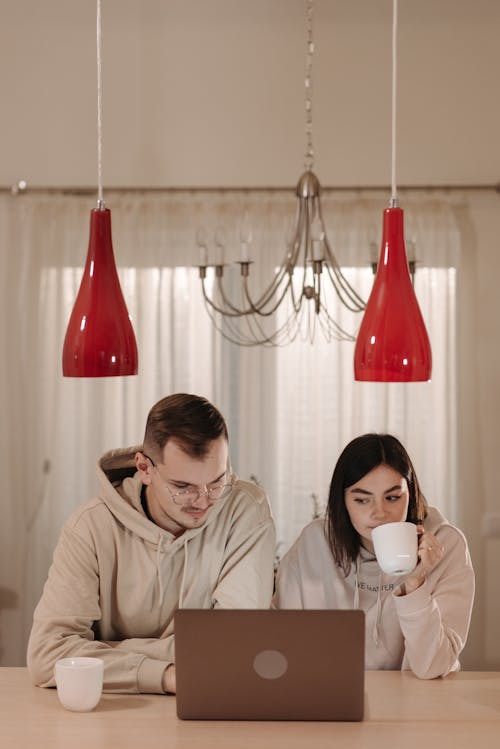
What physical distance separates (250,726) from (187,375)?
8.09 feet

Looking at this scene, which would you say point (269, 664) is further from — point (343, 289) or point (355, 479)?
point (343, 289)

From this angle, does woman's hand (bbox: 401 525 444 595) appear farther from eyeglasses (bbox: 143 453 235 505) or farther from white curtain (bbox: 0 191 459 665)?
A: white curtain (bbox: 0 191 459 665)

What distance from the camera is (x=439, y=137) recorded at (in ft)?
13.8

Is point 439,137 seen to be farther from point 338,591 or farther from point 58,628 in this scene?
point 58,628

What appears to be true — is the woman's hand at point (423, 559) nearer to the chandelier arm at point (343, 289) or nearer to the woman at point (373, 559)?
the woman at point (373, 559)

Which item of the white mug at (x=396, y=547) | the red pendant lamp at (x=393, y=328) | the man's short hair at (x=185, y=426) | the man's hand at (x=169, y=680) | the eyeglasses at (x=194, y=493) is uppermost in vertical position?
the red pendant lamp at (x=393, y=328)

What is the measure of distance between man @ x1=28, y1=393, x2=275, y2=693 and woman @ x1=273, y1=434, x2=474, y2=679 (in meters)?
0.29

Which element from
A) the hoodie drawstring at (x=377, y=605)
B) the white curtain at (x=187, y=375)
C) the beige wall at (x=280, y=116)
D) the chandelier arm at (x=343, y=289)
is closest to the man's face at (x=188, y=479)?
the hoodie drawstring at (x=377, y=605)

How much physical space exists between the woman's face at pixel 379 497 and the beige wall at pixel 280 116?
5.83ft

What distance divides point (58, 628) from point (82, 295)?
0.71 m

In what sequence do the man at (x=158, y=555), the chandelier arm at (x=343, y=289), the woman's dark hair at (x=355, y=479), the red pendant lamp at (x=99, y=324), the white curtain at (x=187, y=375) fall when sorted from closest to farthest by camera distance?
the red pendant lamp at (x=99, y=324)
the man at (x=158, y=555)
the woman's dark hair at (x=355, y=479)
the chandelier arm at (x=343, y=289)
the white curtain at (x=187, y=375)

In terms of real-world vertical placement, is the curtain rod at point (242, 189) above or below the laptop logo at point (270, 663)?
above

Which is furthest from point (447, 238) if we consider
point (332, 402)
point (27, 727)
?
point (27, 727)

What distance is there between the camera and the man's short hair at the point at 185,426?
2096 millimetres
